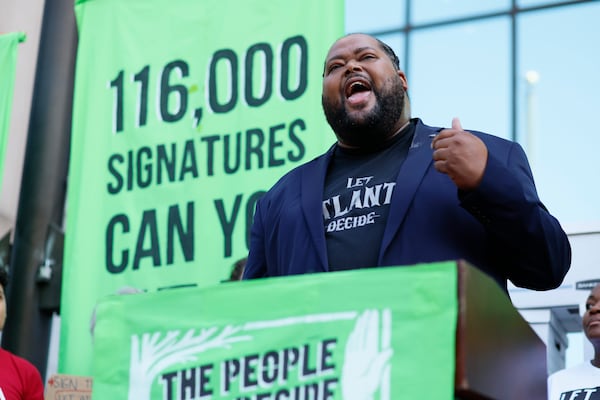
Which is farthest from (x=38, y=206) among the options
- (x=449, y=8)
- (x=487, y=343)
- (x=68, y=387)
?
(x=487, y=343)

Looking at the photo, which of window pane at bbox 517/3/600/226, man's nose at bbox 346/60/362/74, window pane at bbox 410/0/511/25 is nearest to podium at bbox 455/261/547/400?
man's nose at bbox 346/60/362/74

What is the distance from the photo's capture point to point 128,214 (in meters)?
5.14

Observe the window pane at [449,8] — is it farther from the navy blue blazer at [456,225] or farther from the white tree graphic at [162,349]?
the white tree graphic at [162,349]

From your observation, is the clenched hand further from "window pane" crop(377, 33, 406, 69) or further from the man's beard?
"window pane" crop(377, 33, 406, 69)

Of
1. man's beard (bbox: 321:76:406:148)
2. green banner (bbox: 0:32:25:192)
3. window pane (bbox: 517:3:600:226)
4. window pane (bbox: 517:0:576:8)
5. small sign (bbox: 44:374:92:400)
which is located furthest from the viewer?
window pane (bbox: 517:0:576:8)

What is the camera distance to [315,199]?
A: 2.25 m

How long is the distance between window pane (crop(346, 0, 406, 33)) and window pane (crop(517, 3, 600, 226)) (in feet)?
3.20

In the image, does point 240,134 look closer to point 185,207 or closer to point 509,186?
point 185,207

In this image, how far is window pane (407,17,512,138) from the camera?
300 inches

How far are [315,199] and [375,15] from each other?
20.3 ft

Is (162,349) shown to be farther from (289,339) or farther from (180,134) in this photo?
(180,134)

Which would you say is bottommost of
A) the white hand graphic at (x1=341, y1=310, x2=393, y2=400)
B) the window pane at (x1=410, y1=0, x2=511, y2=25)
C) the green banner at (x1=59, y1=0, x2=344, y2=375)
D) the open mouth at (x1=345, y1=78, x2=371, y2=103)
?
the white hand graphic at (x1=341, y1=310, x2=393, y2=400)

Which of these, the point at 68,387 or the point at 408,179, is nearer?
the point at 408,179

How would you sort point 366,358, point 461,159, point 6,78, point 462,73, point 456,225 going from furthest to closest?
point 462,73, point 6,78, point 456,225, point 461,159, point 366,358
